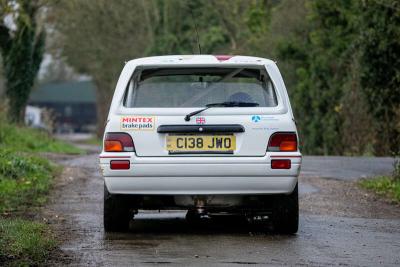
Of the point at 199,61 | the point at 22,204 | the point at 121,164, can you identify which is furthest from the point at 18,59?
the point at 121,164

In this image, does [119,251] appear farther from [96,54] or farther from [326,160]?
[96,54]

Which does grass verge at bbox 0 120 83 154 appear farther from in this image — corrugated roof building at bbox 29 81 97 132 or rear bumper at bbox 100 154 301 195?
corrugated roof building at bbox 29 81 97 132

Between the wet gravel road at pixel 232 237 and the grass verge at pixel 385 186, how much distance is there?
0.28 meters

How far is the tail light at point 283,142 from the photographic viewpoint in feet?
27.4

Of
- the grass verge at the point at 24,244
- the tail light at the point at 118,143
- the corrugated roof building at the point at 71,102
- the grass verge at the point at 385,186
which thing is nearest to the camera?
the grass verge at the point at 24,244

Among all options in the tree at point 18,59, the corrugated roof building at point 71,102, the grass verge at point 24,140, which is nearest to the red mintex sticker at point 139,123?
the grass verge at point 24,140

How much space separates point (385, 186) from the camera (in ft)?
45.5

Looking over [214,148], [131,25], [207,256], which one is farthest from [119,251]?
[131,25]

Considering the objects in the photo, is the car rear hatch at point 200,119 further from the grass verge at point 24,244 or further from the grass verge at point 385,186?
the grass verge at point 385,186

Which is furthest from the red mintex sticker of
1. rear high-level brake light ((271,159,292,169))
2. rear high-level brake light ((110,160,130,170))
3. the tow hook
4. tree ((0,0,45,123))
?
tree ((0,0,45,123))

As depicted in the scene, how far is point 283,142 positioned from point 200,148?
2.43 feet

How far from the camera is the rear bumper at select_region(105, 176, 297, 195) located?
324 inches

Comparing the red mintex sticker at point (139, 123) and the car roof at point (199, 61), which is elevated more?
the car roof at point (199, 61)

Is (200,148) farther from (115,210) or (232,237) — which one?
(115,210)
